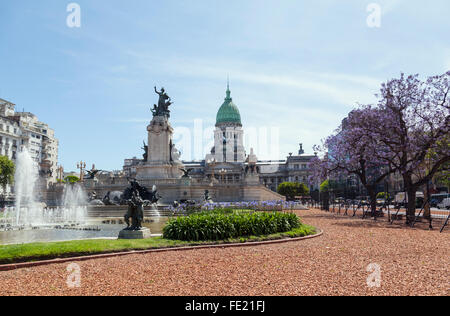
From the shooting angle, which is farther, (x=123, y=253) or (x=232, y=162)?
(x=232, y=162)

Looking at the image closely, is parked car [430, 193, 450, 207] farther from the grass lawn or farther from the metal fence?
the grass lawn

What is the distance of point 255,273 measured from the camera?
32.5 feet

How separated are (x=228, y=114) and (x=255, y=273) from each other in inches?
6721

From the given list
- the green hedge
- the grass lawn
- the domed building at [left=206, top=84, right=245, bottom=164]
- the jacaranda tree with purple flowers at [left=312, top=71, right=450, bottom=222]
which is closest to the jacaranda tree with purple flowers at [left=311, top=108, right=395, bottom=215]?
the jacaranda tree with purple flowers at [left=312, top=71, right=450, bottom=222]

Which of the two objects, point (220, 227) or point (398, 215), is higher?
point (220, 227)

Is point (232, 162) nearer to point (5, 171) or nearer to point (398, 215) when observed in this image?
point (5, 171)

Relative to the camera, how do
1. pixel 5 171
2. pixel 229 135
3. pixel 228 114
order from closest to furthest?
pixel 5 171 → pixel 229 135 → pixel 228 114

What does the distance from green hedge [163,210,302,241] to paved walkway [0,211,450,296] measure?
165 cm

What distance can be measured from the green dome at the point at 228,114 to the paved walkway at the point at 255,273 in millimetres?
165780

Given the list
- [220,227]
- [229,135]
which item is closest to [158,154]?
[220,227]

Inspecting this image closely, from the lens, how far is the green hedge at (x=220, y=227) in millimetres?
15520

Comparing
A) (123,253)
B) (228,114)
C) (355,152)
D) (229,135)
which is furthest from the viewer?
(228,114)

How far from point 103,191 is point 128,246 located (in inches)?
1807

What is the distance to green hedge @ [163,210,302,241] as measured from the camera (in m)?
15.5
